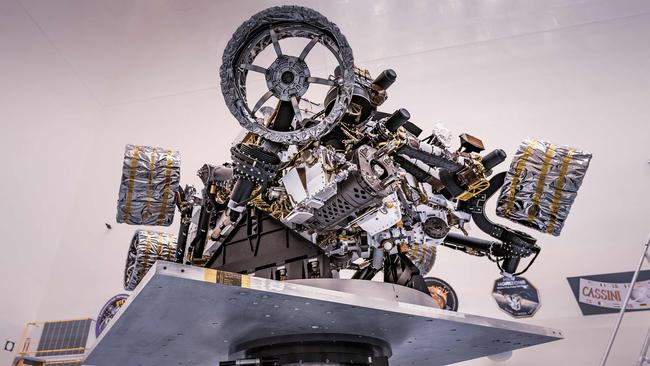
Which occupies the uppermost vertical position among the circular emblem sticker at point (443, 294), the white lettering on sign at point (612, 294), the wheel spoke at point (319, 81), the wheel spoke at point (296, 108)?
the wheel spoke at point (319, 81)

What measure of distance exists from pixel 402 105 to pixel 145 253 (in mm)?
5052

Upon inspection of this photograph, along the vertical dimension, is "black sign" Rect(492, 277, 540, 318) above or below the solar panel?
below

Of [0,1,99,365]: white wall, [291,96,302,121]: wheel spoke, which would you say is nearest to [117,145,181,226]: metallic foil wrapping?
[291,96,302,121]: wheel spoke

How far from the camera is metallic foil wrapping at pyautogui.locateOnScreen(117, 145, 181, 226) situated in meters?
4.47

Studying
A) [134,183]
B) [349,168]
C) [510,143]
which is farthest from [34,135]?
[510,143]

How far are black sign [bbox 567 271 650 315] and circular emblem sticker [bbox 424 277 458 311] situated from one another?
56.6 inches

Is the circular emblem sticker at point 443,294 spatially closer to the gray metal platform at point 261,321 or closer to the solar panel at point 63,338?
the gray metal platform at point 261,321

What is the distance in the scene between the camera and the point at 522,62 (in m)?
8.18

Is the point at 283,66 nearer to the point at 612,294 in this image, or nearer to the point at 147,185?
the point at 147,185

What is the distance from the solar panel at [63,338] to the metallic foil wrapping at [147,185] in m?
3.91

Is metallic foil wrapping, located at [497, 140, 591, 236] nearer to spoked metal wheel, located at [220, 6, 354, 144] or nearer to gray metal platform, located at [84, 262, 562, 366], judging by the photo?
gray metal platform, located at [84, 262, 562, 366]

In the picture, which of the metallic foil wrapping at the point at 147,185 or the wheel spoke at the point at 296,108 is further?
the metallic foil wrapping at the point at 147,185

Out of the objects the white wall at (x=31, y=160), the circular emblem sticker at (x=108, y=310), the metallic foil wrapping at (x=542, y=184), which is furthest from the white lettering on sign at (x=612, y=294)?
the white wall at (x=31, y=160)

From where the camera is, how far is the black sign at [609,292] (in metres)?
5.84
